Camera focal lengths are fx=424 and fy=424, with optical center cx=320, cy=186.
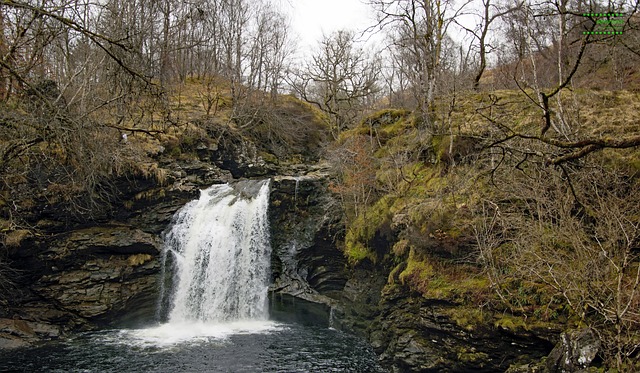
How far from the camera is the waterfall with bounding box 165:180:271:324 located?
1432 cm

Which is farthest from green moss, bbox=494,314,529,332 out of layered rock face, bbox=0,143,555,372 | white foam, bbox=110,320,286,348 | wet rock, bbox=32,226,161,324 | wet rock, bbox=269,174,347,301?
wet rock, bbox=32,226,161,324

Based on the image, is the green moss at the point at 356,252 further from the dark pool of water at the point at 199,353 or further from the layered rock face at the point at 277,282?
the dark pool of water at the point at 199,353

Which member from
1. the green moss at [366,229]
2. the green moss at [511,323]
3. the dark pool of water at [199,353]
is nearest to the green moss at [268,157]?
the green moss at [366,229]

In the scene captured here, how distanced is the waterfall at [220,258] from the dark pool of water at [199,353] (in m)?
1.49

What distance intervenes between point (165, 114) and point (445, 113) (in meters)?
10.5

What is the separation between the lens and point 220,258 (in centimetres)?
1506

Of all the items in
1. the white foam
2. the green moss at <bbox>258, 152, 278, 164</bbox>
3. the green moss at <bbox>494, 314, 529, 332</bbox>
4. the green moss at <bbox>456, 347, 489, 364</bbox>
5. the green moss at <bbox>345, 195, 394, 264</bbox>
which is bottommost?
the white foam

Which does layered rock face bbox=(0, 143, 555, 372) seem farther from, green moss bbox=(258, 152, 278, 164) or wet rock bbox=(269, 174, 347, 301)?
green moss bbox=(258, 152, 278, 164)

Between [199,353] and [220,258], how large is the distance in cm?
467

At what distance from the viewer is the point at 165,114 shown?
443 centimetres

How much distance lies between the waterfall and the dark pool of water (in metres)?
1.49

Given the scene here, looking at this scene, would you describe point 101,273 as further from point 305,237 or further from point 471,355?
point 471,355

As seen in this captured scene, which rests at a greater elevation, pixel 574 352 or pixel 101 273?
pixel 574 352

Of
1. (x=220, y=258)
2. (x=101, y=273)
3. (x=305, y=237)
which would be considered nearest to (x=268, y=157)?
(x=305, y=237)
